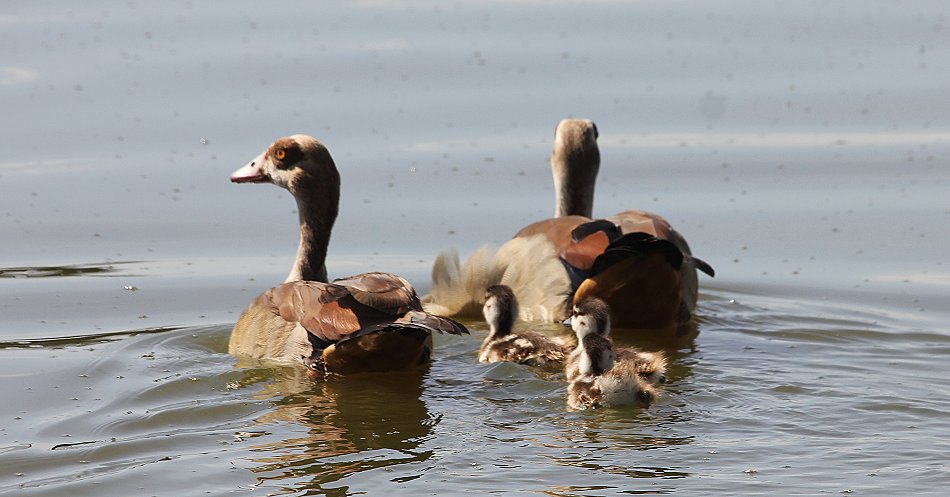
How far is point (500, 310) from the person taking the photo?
10.2 m

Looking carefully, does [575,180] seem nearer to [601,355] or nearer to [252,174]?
[252,174]

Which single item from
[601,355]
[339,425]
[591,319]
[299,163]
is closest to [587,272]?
[591,319]

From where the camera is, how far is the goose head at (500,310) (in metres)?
10.2

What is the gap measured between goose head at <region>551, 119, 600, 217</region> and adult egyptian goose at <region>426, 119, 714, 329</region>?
1.12m

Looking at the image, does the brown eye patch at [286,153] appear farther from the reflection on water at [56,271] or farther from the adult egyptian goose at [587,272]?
the reflection on water at [56,271]

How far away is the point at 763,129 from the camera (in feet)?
49.3

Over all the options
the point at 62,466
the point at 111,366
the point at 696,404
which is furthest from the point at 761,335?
the point at 62,466

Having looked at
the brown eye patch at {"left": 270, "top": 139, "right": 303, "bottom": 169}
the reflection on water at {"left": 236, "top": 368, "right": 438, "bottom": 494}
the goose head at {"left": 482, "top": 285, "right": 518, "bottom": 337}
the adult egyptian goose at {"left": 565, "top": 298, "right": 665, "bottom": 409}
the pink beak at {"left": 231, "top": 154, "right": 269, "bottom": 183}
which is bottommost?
the reflection on water at {"left": 236, "top": 368, "right": 438, "bottom": 494}

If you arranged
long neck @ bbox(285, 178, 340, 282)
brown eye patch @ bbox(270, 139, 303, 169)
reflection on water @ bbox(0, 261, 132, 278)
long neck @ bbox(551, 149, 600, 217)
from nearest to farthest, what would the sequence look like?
brown eye patch @ bbox(270, 139, 303, 169) < long neck @ bbox(285, 178, 340, 282) < reflection on water @ bbox(0, 261, 132, 278) < long neck @ bbox(551, 149, 600, 217)

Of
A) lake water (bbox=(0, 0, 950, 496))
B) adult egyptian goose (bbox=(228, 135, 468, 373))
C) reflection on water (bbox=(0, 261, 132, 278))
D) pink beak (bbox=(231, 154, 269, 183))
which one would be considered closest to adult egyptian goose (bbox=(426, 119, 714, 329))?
lake water (bbox=(0, 0, 950, 496))

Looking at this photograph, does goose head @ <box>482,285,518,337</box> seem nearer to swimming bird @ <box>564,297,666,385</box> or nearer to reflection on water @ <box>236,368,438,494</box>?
swimming bird @ <box>564,297,666,385</box>

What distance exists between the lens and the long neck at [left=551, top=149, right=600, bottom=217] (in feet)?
41.3

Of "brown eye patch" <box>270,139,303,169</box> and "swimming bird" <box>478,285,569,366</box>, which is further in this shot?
"brown eye patch" <box>270,139,303,169</box>

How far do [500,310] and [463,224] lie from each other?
2.88m
